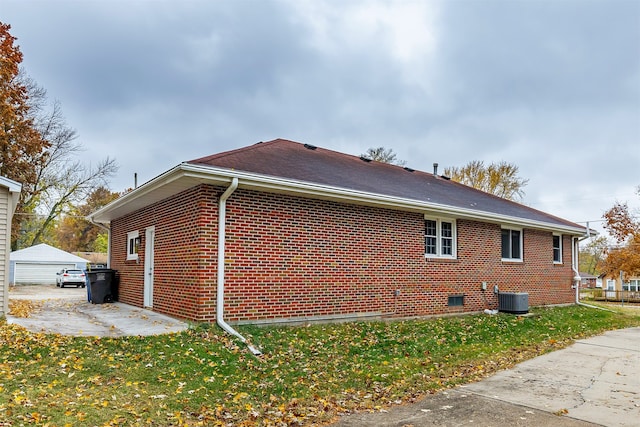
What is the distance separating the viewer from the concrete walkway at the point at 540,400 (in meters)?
5.04

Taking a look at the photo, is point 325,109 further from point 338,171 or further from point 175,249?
point 175,249

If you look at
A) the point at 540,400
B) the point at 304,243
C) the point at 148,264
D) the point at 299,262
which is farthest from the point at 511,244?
the point at 148,264

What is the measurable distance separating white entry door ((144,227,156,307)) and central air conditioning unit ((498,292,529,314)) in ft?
31.9

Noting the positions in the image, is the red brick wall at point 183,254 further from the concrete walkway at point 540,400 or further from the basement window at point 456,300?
the basement window at point 456,300

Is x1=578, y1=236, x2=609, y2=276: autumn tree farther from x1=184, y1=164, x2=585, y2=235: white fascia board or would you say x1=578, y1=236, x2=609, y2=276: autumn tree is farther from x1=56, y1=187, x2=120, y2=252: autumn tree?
x1=56, y1=187, x2=120, y2=252: autumn tree

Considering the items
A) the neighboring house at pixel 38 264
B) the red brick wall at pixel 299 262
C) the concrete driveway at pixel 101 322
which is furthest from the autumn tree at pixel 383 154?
the concrete driveway at pixel 101 322

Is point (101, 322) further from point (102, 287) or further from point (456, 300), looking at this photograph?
point (456, 300)

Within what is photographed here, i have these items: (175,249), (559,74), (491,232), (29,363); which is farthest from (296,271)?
(559,74)

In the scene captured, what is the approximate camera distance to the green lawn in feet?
16.0

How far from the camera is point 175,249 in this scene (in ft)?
31.9

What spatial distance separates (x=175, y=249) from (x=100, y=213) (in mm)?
5510

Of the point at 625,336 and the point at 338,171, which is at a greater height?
the point at 338,171

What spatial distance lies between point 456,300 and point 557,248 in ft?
20.8

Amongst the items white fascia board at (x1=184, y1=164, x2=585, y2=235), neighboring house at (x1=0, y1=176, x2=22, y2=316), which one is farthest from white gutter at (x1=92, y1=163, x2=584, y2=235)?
neighboring house at (x1=0, y1=176, x2=22, y2=316)
